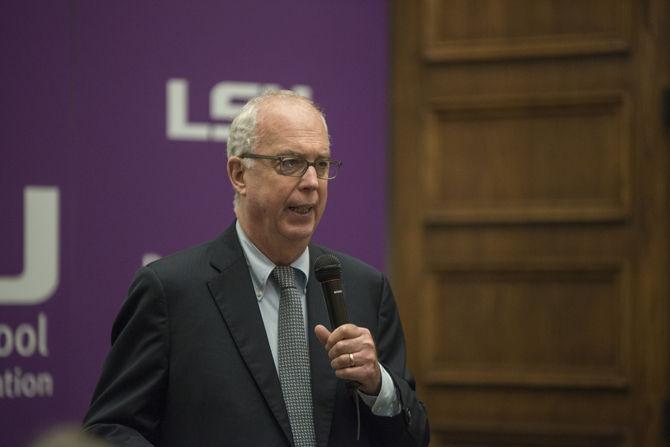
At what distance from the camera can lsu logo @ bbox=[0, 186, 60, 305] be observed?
12.2 feet

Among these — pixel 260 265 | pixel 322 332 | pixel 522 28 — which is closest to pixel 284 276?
pixel 260 265

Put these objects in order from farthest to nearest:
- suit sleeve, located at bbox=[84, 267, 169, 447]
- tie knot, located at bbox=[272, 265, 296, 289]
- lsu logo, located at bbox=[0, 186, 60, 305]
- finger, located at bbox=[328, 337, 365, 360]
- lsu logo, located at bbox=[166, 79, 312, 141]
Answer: lsu logo, located at bbox=[166, 79, 312, 141]
lsu logo, located at bbox=[0, 186, 60, 305]
tie knot, located at bbox=[272, 265, 296, 289]
suit sleeve, located at bbox=[84, 267, 169, 447]
finger, located at bbox=[328, 337, 365, 360]

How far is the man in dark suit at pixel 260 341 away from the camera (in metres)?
1.97

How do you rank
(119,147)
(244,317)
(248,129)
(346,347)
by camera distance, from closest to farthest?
(346,347)
(244,317)
(248,129)
(119,147)

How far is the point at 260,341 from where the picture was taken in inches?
80.6

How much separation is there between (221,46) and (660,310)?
2.11 metres

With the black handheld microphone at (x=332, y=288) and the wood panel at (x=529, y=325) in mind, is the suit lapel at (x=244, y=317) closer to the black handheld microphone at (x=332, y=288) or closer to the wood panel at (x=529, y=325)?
the black handheld microphone at (x=332, y=288)

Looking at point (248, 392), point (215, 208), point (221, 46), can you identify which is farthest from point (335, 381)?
point (221, 46)

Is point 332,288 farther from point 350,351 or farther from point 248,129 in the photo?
point 248,129

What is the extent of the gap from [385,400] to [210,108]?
85.6 inches

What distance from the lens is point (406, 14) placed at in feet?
13.6

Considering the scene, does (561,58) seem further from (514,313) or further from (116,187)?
(116,187)

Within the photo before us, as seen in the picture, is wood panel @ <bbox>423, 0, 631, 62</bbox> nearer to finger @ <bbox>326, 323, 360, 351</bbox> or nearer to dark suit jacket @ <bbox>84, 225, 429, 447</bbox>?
dark suit jacket @ <bbox>84, 225, 429, 447</bbox>

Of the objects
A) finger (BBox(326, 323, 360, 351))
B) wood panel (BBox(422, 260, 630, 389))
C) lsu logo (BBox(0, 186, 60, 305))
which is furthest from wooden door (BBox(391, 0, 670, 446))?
finger (BBox(326, 323, 360, 351))
